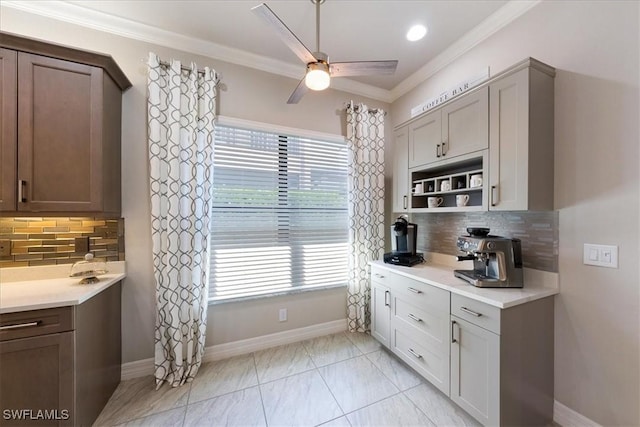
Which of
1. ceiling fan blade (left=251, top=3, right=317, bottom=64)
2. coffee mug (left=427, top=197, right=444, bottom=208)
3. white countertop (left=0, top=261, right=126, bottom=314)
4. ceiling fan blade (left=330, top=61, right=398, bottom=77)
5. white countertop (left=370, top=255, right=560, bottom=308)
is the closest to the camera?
ceiling fan blade (left=251, top=3, right=317, bottom=64)

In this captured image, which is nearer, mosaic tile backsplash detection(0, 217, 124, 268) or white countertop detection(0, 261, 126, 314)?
white countertop detection(0, 261, 126, 314)

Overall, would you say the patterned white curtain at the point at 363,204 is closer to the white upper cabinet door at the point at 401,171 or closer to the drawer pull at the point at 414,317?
the white upper cabinet door at the point at 401,171

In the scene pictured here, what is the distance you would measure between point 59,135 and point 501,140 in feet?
9.47

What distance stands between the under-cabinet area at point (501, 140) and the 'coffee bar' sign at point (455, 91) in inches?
12.9

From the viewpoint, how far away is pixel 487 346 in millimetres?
1406

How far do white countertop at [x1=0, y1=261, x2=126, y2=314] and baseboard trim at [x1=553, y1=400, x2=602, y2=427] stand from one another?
2.97m

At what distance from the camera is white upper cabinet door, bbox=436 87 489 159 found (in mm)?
1690

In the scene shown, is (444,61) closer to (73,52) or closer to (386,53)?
(386,53)

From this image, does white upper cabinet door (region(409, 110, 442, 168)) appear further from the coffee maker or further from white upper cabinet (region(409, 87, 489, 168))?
the coffee maker

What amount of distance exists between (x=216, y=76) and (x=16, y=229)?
→ 73.0 inches

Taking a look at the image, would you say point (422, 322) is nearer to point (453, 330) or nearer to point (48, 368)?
point (453, 330)

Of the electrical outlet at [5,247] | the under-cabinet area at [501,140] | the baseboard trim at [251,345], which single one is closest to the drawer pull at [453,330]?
the under-cabinet area at [501,140]

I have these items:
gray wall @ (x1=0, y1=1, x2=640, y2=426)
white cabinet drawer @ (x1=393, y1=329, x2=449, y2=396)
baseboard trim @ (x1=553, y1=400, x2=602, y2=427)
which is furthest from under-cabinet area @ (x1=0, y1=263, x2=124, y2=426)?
baseboard trim @ (x1=553, y1=400, x2=602, y2=427)

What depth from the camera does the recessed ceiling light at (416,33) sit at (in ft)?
6.47
